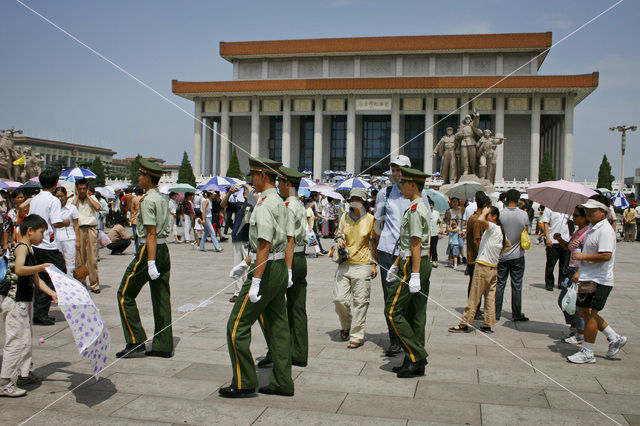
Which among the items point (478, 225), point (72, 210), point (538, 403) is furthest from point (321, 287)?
point (538, 403)

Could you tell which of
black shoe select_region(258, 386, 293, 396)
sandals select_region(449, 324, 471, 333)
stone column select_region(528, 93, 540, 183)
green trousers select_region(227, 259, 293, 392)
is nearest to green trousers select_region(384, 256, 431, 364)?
green trousers select_region(227, 259, 293, 392)

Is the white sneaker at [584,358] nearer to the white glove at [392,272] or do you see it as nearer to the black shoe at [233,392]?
the white glove at [392,272]

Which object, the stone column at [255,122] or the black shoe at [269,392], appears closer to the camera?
the black shoe at [269,392]

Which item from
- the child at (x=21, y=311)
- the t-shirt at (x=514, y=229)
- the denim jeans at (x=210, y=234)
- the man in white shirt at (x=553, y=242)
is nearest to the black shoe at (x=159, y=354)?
the child at (x=21, y=311)

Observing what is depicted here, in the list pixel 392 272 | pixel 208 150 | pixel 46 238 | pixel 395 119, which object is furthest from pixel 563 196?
pixel 208 150

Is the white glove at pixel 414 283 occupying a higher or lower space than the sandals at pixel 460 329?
higher

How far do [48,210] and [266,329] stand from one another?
3617 mm

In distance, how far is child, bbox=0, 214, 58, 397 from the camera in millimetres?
4262

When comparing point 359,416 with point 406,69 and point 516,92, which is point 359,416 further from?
point 406,69

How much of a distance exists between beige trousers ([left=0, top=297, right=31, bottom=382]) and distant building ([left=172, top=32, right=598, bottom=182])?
180ft

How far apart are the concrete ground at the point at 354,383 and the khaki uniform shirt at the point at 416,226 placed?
114 cm

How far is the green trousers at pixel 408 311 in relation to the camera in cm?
493

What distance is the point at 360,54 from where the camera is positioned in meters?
61.9

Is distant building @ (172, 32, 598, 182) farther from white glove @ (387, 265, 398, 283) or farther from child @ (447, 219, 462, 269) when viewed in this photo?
white glove @ (387, 265, 398, 283)
